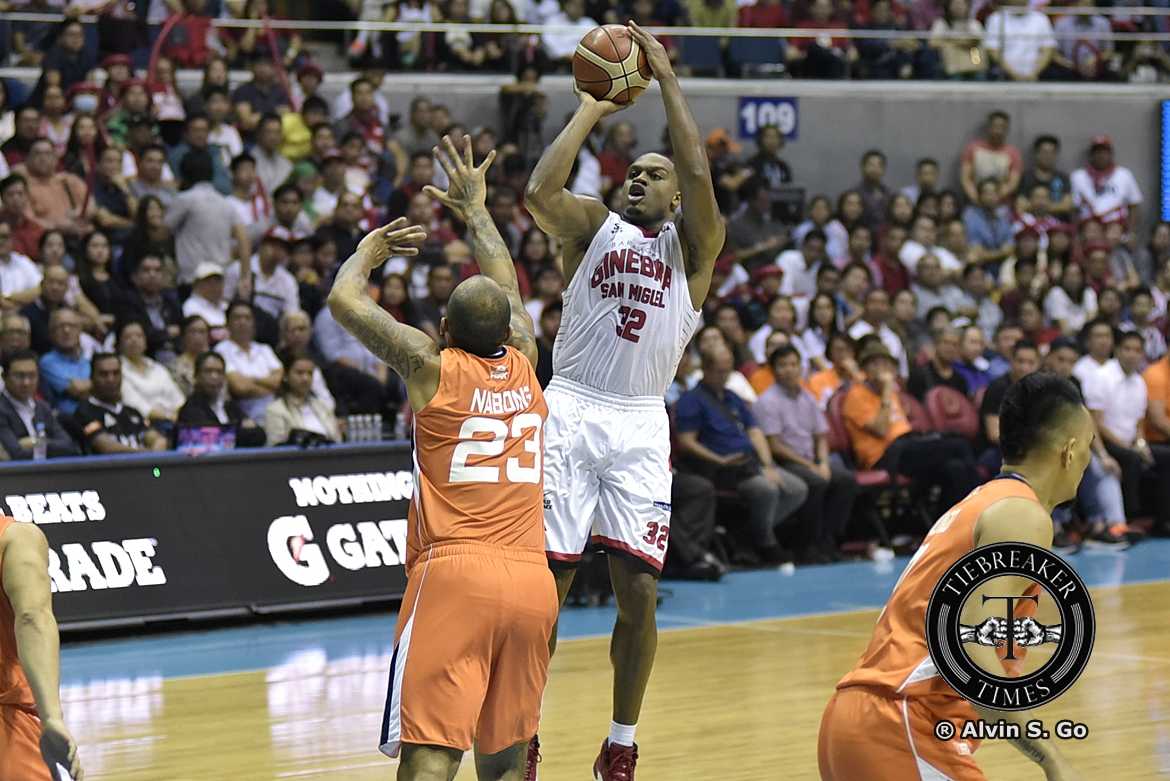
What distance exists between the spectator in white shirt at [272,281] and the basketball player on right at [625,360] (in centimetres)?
693

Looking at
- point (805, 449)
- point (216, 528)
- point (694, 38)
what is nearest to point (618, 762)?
point (216, 528)

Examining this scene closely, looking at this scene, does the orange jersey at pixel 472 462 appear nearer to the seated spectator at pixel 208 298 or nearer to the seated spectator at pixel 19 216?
the seated spectator at pixel 208 298

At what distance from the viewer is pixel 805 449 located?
45.9 ft

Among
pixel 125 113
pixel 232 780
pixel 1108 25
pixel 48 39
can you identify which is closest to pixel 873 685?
pixel 232 780

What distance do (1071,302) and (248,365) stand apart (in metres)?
8.58

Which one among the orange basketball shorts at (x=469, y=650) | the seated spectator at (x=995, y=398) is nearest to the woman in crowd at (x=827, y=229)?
the seated spectator at (x=995, y=398)

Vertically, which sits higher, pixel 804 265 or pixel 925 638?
pixel 925 638

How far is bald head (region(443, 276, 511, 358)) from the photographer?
5652mm

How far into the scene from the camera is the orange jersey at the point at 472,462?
555cm

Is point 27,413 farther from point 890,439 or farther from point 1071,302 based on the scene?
point 1071,302

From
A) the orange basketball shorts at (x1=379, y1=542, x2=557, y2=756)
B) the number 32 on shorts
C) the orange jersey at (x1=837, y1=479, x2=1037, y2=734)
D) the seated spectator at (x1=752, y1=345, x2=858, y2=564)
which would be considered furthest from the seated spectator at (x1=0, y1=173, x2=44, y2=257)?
the orange jersey at (x1=837, y1=479, x2=1037, y2=734)

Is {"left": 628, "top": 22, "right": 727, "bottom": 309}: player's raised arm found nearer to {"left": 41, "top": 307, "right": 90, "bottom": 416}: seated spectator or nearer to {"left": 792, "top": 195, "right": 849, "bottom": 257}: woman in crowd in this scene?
{"left": 41, "top": 307, "right": 90, "bottom": 416}: seated spectator

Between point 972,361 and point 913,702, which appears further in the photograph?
point 972,361

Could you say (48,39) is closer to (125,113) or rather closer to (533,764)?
(125,113)
